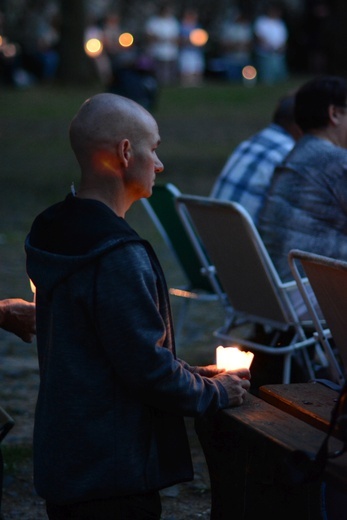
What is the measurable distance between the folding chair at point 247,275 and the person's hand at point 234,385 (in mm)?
2011

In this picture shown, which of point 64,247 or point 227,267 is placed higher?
point 64,247

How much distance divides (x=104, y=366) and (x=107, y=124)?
61 centimetres

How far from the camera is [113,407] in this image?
2.77 meters

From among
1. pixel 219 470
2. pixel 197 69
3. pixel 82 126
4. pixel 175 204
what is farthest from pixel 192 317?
pixel 197 69

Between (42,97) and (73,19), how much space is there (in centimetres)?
291

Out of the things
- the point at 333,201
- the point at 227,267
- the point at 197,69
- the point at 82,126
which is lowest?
the point at 197,69

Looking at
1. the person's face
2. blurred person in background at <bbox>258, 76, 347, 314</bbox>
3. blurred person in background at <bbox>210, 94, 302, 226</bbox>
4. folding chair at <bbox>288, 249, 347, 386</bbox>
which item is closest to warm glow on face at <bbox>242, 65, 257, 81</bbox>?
blurred person in background at <bbox>210, 94, 302, 226</bbox>

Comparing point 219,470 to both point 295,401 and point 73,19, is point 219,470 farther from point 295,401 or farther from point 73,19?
point 73,19

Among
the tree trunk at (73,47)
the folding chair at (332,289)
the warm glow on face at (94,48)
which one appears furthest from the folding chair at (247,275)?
the warm glow on face at (94,48)

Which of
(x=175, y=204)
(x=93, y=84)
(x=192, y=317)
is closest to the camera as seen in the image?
(x=175, y=204)

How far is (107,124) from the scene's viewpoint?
279 cm

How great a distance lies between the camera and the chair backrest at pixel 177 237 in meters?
6.38

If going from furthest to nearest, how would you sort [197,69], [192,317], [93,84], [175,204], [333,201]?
[197,69] → [93,84] → [192,317] → [175,204] → [333,201]

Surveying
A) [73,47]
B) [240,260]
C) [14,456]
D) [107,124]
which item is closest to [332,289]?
[107,124]
